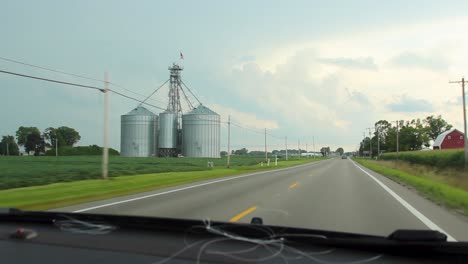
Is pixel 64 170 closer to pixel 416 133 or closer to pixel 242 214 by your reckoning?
pixel 242 214

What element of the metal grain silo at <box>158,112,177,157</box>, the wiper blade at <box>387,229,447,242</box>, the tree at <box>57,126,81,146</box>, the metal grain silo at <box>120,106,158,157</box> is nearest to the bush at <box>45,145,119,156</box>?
the tree at <box>57,126,81,146</box>

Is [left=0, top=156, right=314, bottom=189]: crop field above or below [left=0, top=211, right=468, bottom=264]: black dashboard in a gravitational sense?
below

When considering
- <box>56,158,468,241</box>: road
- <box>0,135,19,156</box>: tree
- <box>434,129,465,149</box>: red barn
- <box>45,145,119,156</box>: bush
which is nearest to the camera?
<box>56,158,468,241</box>: road

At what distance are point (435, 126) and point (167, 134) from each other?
108 meters

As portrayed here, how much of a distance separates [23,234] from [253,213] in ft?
28.2

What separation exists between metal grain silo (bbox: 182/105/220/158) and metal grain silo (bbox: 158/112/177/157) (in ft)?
6.65

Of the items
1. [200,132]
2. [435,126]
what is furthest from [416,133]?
[200,132]

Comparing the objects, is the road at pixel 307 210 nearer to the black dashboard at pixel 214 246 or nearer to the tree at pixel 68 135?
the black dashboard at pixel 214 246

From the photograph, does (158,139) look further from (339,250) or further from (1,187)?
(339,250)

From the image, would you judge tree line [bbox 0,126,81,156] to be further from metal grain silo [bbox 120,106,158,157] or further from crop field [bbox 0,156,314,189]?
crop field [bbox 0,156,314,189]

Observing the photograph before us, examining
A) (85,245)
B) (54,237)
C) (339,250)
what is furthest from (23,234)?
(339,250)

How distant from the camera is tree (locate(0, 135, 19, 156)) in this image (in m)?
155

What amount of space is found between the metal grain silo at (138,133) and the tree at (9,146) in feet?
281

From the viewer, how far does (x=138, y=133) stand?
86562 mm
